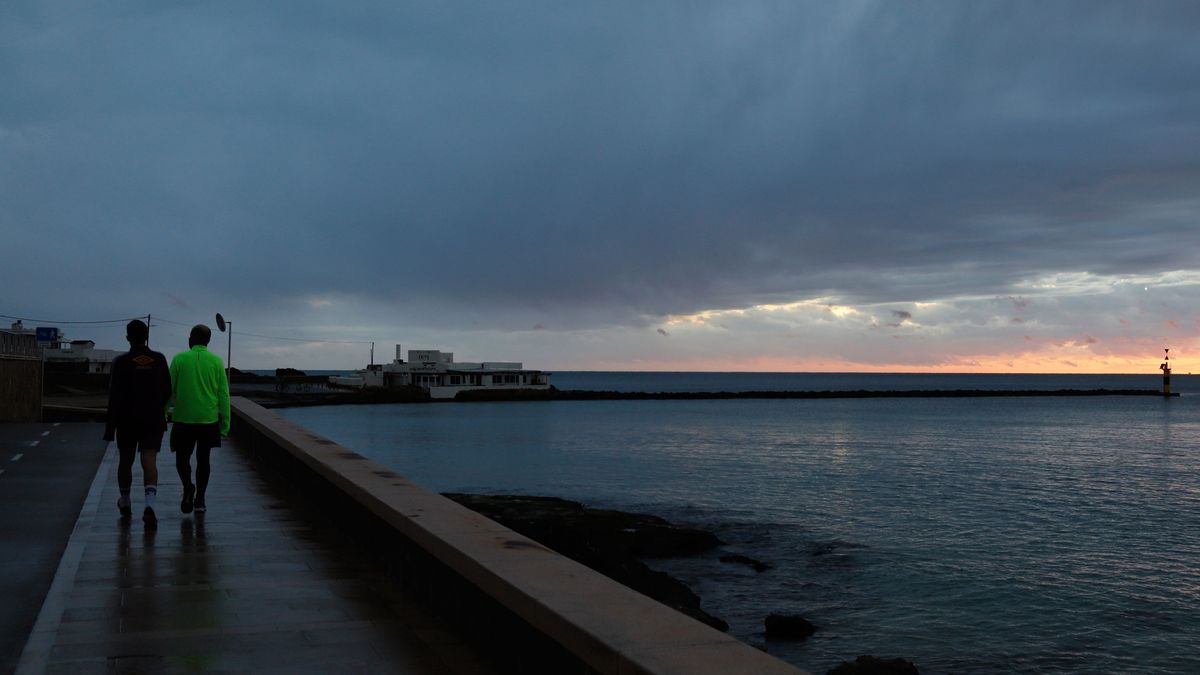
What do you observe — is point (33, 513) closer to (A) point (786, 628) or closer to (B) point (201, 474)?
(B) point (201, 474)

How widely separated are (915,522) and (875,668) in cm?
1728

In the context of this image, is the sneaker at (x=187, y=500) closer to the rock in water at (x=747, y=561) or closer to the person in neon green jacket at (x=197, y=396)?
the person in neon green jacket at (x=197, y=396)

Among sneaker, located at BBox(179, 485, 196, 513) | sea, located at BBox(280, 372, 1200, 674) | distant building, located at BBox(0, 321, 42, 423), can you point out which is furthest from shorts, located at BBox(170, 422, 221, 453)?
distant building, located at BBox(0, 321, 42, 423)

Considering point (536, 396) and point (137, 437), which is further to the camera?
point (536, 396)

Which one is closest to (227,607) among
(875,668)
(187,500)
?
(187,500)

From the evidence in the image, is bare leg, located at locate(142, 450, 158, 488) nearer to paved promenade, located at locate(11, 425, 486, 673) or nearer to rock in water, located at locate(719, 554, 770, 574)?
paved promenade, located at locate(11, 425, 486, 673)

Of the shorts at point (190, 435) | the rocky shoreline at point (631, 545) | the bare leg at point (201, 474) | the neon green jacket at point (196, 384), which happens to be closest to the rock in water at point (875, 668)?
the rocky shoreline at point (631, 545)

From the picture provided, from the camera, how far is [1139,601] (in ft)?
62.6

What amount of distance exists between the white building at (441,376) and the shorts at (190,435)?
114062 millimetres

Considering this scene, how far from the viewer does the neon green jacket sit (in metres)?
8.85

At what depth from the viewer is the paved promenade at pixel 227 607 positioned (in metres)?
4.60

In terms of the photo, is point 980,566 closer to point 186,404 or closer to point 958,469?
point 186,404

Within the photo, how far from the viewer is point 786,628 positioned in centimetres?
1570

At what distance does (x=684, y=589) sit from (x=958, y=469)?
3036 cm
